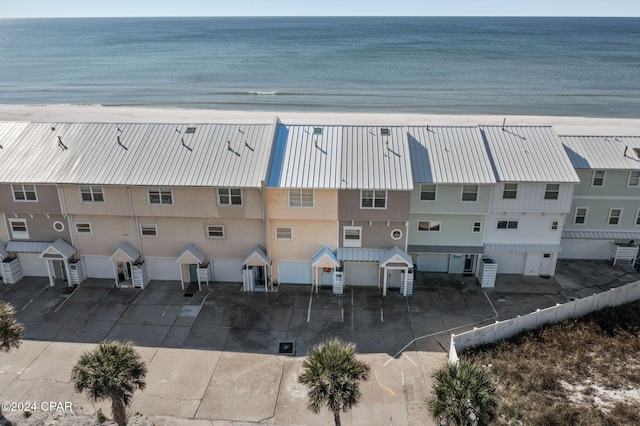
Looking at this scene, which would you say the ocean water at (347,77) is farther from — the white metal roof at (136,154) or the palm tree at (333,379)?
the palm tree at (333,379)

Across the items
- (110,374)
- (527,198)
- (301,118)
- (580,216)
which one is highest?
(527,198)

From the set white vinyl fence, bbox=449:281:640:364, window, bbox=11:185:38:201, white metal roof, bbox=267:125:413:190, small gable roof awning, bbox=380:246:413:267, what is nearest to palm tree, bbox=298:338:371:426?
white vinyl fence, bbox=449:281:640:364

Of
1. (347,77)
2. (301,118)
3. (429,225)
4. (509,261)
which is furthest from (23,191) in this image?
(347,77)

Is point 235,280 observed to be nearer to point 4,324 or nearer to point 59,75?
point 4,324

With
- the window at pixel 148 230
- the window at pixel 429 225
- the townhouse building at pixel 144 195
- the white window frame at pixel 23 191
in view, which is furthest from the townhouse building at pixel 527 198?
the white window frame at pixel 23 191

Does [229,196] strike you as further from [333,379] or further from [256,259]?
[333,379]

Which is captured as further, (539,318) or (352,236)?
(352,236)
